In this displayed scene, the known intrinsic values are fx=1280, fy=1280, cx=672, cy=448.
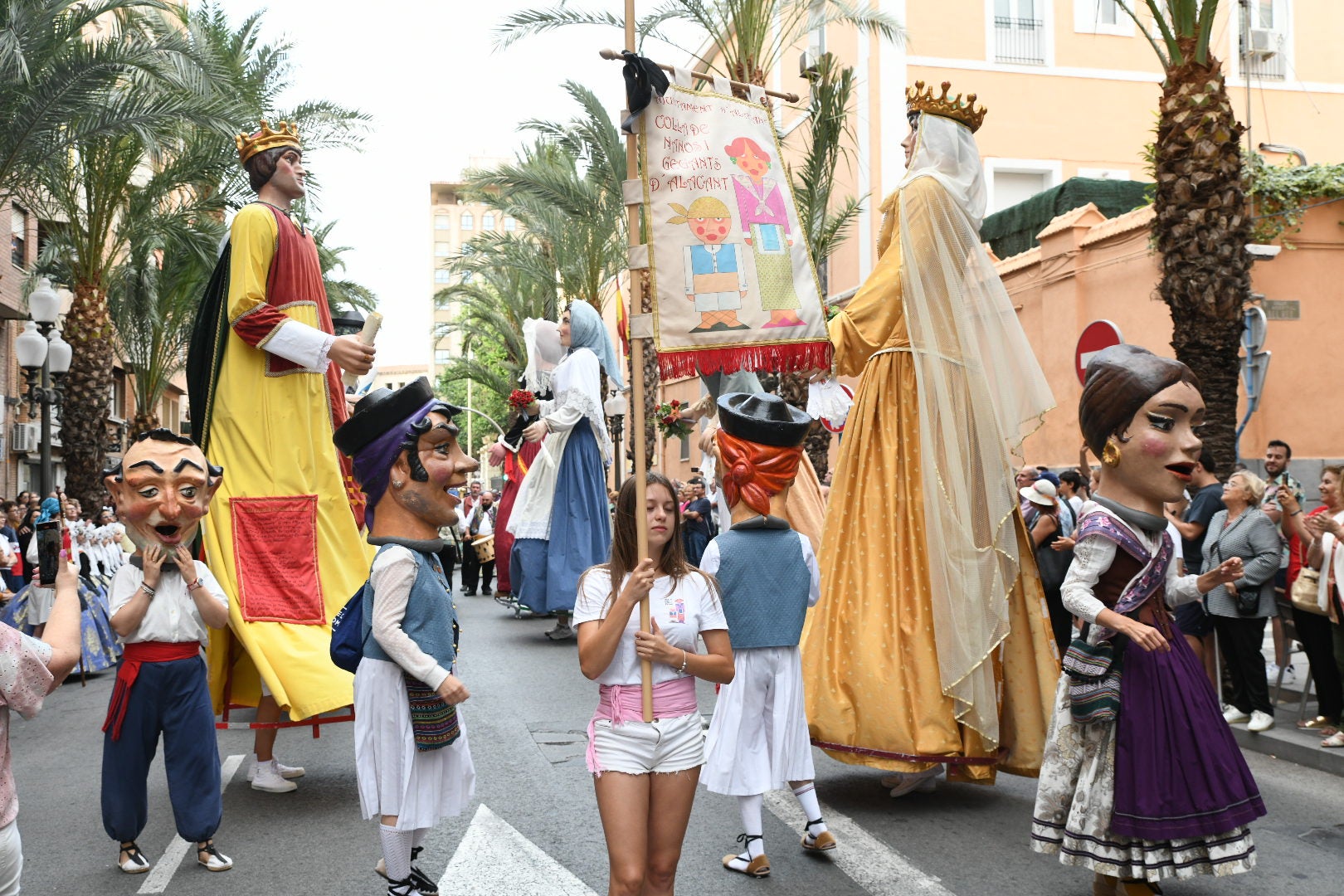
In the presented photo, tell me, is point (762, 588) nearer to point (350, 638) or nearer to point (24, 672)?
point (350, 638)

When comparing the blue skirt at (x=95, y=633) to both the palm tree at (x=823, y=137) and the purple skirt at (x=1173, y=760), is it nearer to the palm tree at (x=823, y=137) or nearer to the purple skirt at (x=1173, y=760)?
the palm tree at (x=823, y=137)

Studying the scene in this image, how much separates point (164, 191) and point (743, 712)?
55.6ft

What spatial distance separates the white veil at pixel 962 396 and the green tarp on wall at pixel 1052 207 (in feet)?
41.5

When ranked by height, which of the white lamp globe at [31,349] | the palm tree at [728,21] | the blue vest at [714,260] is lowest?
the blue vest at [714,260]

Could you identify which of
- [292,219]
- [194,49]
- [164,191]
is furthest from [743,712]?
[164,191]

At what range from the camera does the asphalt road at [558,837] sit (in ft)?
16.0

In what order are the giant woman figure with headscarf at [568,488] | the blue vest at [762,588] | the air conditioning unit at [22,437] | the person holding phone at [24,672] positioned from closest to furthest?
the person holding phone at [24,672] → the blue vest at [762,588] → the giant woman figure with headscarf at [568,488] → the air conditioning unit at [22,437]

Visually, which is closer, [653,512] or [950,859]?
[653,512]

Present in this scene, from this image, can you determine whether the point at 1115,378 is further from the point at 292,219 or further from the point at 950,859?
the point at 292,219

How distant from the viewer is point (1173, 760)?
431cm

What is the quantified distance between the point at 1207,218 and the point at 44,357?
12.1m

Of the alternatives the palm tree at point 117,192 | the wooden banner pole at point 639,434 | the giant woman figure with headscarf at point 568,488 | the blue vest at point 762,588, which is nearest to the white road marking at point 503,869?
the blue vest at point 762,588

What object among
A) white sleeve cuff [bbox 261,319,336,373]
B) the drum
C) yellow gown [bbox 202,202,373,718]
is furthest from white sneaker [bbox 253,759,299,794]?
the drum

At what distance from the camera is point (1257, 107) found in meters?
24.4
